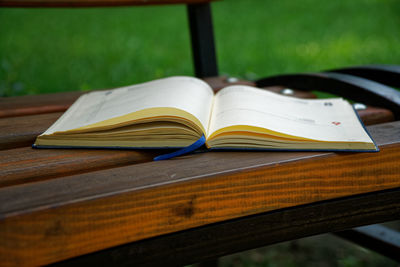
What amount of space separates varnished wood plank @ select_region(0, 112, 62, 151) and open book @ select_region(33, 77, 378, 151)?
8cm

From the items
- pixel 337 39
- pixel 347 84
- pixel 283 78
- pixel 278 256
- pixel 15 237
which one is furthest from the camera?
pixel 337 39

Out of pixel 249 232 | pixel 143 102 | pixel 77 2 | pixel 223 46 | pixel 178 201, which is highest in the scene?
pixel 77 2

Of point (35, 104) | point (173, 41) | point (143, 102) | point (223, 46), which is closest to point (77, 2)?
point (35, 104)

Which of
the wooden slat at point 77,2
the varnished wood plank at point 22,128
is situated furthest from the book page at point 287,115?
the wooden slat at point 77,2

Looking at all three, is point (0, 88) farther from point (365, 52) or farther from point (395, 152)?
point (365, 52)

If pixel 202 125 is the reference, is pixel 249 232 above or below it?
below

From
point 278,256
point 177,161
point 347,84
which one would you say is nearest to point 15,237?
Answer: point 177,161

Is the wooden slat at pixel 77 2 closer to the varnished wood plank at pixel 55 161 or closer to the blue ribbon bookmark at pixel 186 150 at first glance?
the varnished wood plank at pixel 55 161

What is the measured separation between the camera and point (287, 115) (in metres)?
1.06

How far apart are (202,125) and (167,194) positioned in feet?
0.65

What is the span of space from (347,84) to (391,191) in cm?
54

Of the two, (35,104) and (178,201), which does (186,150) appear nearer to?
(178,201)

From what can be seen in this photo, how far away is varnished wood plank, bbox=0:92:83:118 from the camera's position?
135 cm

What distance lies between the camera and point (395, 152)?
90 centimetres
